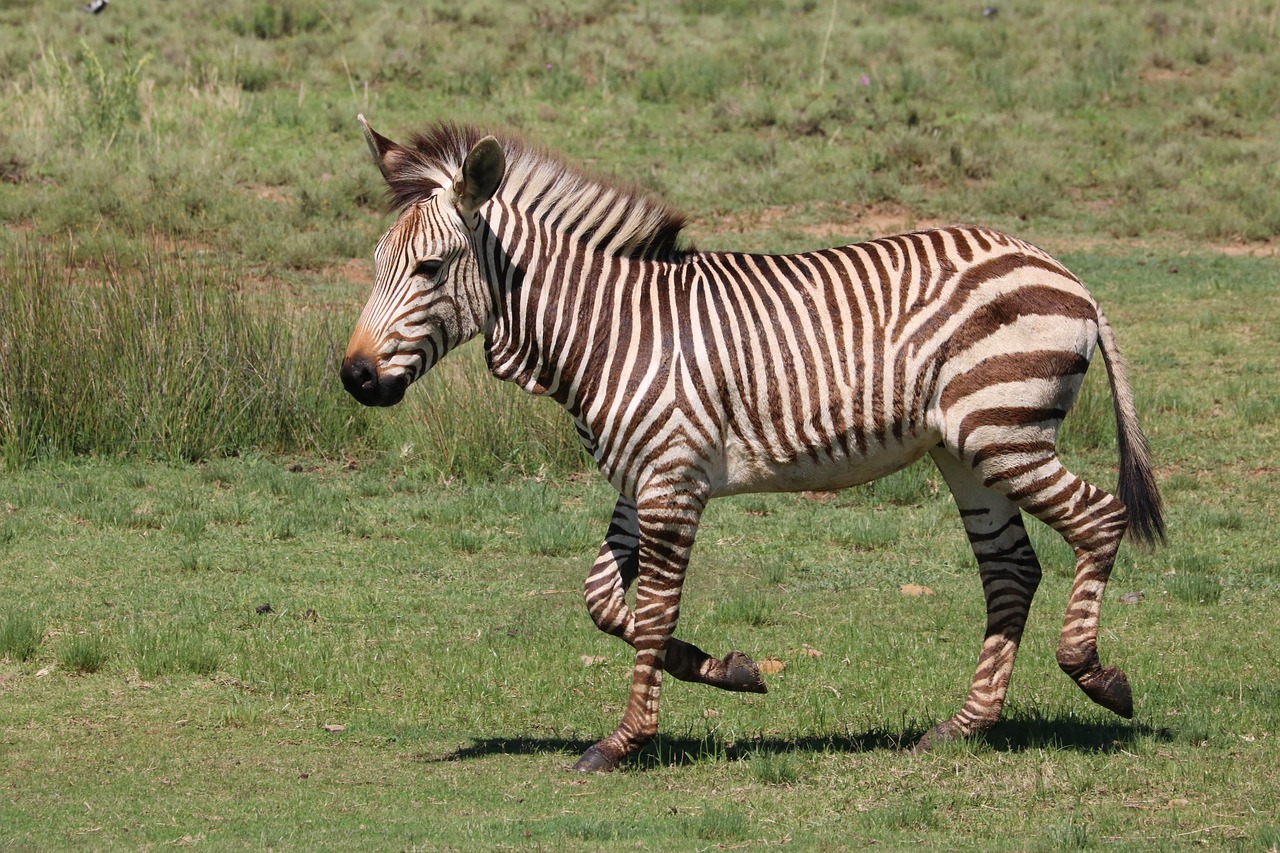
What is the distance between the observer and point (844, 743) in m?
6.88

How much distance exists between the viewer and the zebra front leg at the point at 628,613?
662cm

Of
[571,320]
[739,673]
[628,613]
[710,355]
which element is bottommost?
[739,673]

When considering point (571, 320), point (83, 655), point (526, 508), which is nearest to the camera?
point (571, 320)

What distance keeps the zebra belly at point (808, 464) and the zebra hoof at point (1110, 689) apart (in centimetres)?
113

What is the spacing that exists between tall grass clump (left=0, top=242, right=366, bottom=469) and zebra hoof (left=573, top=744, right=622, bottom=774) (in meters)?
6.49

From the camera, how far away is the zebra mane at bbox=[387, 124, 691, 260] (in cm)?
660

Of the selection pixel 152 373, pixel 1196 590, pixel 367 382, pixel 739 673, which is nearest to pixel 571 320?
pixel 367 382

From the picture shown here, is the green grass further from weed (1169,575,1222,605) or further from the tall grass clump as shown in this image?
the tall grass clump

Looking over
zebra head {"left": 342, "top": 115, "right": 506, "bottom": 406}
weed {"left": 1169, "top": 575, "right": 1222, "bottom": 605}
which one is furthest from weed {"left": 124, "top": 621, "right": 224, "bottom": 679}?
weed {"left": 1169, "top": 575, "right": 1222, "bottom": 605}

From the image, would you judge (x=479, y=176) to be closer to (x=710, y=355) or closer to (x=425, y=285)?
(x=425, y=285)

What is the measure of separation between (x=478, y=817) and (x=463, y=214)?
2.34m

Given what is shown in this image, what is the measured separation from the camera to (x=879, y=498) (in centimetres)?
1168

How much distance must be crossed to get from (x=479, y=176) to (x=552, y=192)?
1.58ft

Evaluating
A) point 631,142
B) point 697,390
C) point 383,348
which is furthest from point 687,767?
point 631,142
